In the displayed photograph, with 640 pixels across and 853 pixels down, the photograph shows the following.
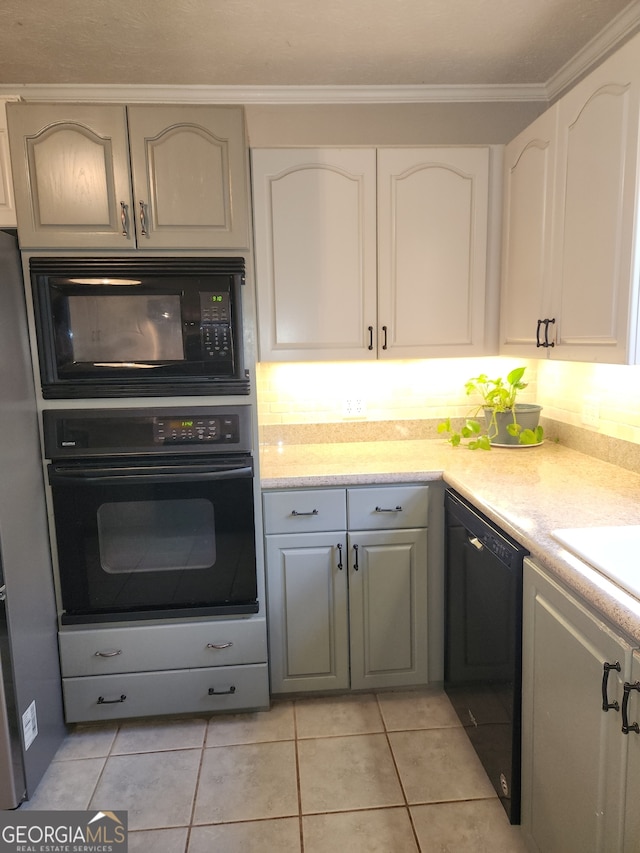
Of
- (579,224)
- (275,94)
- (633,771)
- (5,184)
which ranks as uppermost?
(275,94)

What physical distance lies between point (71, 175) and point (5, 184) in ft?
0.73

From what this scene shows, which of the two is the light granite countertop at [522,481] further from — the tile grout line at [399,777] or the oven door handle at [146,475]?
the tile grout line at [399,777]

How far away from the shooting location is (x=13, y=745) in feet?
5.44

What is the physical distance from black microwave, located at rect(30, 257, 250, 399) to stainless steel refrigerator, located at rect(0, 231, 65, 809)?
92 millimetres

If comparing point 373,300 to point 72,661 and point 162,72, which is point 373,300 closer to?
point 162,72

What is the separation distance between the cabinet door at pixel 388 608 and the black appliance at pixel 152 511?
42 centimetres

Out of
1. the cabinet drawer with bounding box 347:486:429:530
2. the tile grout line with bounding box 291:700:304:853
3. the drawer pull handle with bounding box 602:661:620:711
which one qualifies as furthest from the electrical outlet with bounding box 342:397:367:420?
the drawer pull handle with bounding box 602:661:620:711

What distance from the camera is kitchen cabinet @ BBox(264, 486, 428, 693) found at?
6.79 feet

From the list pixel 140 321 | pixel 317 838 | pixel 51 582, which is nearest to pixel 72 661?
pixel 51 582

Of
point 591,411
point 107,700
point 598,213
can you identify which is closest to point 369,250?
point 598,213

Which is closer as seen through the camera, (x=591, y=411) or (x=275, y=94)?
(x=591, y=411)

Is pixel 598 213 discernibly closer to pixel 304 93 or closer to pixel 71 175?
pixel 304 93

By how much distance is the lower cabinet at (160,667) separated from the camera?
2.00 metres

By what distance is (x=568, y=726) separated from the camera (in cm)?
122
